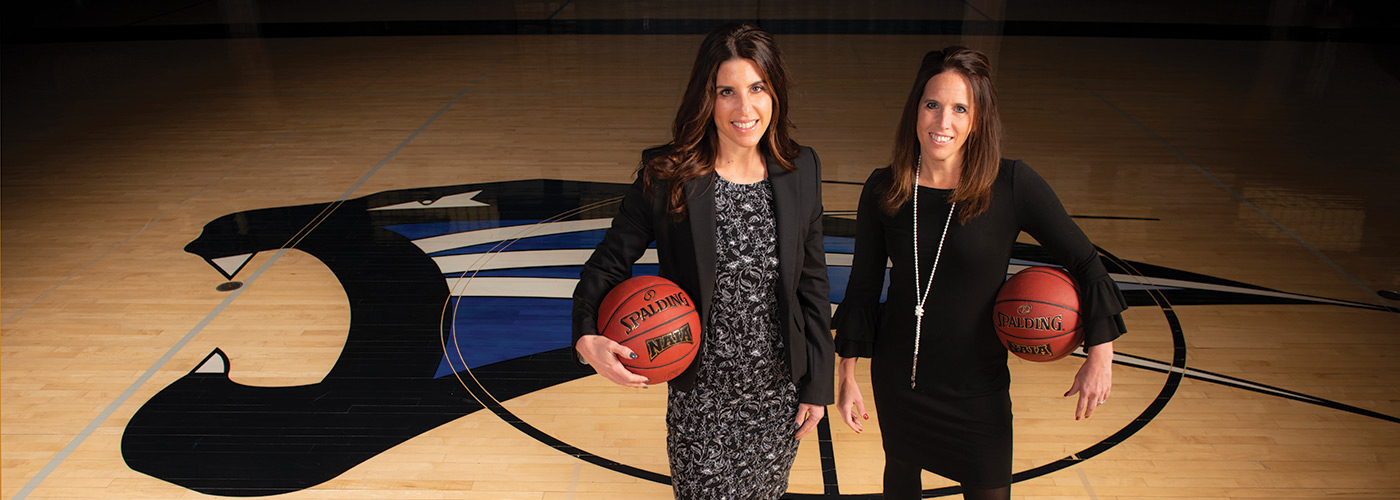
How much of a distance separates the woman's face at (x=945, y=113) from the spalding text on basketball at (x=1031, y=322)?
0.39m

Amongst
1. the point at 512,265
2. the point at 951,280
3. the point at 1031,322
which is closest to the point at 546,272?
the point at 512,265

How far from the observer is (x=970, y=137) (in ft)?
5.73

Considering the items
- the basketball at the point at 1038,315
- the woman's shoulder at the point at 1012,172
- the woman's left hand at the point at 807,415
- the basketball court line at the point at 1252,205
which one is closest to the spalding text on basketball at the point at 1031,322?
the basketball at the point at 1038,315

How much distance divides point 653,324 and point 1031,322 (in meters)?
0.79

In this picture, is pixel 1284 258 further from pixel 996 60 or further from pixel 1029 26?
pixel 1029 26

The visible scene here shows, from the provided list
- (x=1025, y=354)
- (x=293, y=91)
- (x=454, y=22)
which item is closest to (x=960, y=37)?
(x=454, y=22)

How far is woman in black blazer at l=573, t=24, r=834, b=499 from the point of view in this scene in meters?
1.68

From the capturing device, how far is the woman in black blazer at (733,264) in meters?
1.68

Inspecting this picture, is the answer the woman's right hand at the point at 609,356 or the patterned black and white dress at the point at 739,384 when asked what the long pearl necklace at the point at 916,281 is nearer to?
the patterned black and white dress at the point at 739,384

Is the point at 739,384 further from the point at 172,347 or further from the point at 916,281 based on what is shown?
the point at 172,347

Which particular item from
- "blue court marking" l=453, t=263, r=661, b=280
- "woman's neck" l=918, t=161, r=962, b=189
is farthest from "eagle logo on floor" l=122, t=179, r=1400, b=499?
"woman's neck" l=918, t=161, r=962, b=189

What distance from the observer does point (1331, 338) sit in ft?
12.3

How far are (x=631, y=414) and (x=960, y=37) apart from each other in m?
9.10

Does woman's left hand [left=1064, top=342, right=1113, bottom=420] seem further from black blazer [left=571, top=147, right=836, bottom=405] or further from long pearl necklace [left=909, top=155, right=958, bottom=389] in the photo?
black blazer [left=571, top=147, right=836, bottom=405]
